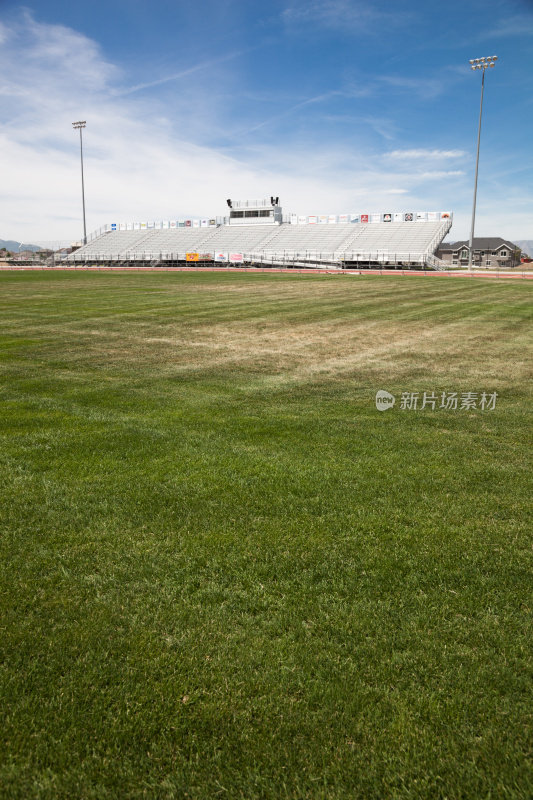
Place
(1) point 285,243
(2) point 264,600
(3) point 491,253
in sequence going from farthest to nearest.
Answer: (3) point 491,253 < (1) point 285,243 < (2) point 264,600

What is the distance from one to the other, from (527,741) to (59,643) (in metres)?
2.18

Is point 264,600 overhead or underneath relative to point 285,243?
underneath

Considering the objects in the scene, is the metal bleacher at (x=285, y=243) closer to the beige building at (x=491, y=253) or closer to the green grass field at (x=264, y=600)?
the beige building at (x=491, y=253)

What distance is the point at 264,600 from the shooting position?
9.79 feet

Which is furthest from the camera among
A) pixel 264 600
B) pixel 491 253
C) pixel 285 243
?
pixel 491 253

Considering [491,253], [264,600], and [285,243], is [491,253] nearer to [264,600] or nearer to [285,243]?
[285,243]

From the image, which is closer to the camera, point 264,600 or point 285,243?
point 264,600

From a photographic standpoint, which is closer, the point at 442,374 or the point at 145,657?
the point at 145,657

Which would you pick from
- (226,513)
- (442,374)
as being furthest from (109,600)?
(442,374)

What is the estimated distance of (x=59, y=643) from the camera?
2.64 m

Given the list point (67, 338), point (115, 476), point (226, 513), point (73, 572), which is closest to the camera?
point (73, 572)

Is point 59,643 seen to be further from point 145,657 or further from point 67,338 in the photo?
point 67,338

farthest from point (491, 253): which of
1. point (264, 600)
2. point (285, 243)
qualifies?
point (264, 600)

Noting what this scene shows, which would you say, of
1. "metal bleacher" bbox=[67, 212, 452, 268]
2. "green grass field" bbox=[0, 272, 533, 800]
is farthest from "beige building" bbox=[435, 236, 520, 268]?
"green grass field" bbox=[0, 272, 533, 800]
